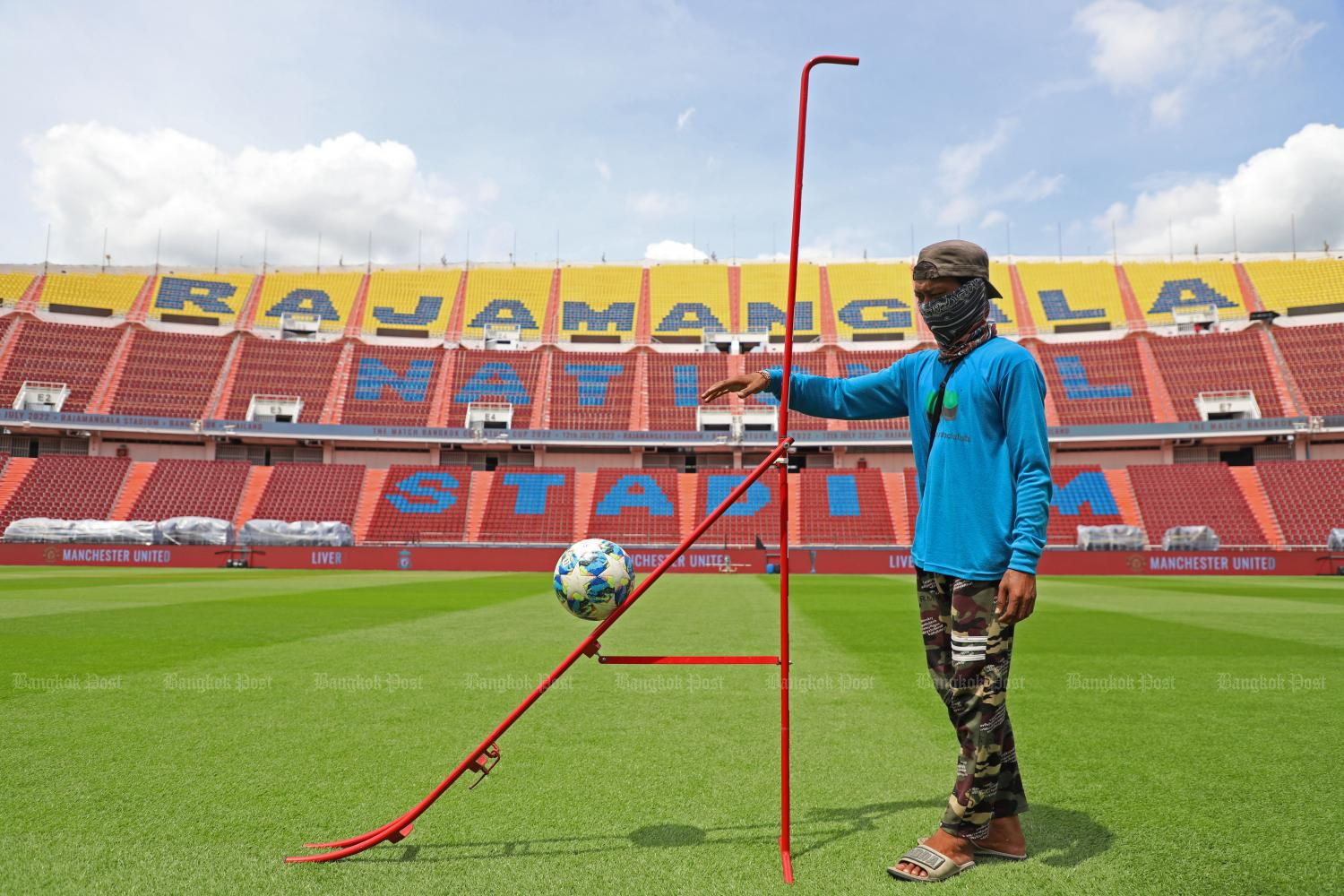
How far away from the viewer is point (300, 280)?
47719 mm

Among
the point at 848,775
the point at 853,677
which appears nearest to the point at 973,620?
the point at 848,775

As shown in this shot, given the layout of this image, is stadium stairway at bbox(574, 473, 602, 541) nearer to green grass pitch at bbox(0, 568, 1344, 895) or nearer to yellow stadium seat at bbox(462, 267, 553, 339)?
yellow stadium seat at bbox(462, 267, 553, 339)

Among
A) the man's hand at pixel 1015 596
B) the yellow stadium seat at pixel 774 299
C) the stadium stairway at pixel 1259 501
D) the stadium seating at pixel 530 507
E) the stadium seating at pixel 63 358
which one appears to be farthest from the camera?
the yellow stadium seat at pixel 774 299

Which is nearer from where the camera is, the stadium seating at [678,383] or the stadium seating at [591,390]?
the stadium seating at [591,390]

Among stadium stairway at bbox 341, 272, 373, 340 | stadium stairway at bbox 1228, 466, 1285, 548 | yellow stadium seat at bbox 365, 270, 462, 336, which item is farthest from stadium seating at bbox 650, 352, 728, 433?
stadium stairway at bbox 1228, 466, 1285, 548

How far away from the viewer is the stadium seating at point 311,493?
34.3 metres

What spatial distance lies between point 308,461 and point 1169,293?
48848mm

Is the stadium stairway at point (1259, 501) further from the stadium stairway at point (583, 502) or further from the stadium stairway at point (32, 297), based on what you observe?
the stadium stairway at point (32, 297)

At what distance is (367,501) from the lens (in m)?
35.7

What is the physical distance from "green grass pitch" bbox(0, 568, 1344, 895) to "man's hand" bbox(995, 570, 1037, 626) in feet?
3.41

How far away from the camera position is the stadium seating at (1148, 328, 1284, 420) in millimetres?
37000

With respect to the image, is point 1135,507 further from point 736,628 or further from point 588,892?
point 588,892

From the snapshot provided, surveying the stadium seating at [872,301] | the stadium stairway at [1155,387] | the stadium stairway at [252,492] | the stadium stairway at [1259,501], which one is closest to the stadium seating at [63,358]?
the stadium stairway at [252,492]

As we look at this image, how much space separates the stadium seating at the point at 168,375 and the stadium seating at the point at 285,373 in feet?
4.24
